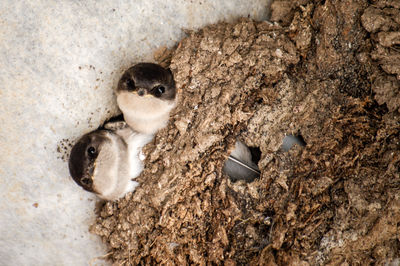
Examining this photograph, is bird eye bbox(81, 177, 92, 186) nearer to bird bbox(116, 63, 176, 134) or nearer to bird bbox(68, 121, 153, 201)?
bird bbox(68, 121, 153, 201)

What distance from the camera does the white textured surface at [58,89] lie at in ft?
7.27

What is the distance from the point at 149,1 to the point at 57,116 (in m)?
0.92

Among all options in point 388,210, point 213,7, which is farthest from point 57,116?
point 388,210

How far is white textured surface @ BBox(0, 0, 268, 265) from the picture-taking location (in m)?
2.22

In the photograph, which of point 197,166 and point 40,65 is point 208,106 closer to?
point 197,166

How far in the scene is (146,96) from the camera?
250 centimetres

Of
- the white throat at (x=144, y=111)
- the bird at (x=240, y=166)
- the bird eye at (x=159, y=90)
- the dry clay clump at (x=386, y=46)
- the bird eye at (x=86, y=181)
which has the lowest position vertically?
the bird eye at (x=86, y=181)

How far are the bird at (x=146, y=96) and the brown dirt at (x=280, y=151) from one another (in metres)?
0.09

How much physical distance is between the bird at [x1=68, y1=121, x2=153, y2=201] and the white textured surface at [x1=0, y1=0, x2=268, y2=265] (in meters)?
0.14

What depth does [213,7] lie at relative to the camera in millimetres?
2707

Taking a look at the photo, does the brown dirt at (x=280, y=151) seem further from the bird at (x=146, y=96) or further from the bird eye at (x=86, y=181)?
the bird eye at (x=86, y=181)

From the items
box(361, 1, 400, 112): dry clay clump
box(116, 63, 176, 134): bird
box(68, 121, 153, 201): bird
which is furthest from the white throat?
box(361, 1, 400, 112): dry clay clump

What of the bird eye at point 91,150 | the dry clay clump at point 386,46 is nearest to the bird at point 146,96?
the bird eye at point 91,150

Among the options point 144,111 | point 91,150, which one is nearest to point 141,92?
point 144,111
